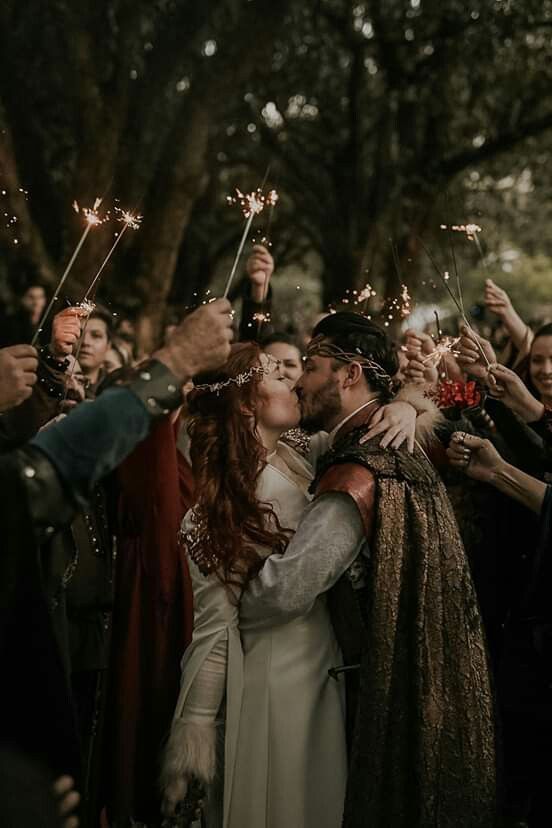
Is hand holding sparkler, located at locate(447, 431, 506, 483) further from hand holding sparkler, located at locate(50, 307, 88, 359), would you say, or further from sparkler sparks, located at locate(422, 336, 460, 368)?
hand holding sparkler, located at locate(50, 307, 88, 359)

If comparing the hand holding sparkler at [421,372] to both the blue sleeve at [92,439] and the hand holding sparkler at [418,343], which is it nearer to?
the hand holding sparkler at [418,343]

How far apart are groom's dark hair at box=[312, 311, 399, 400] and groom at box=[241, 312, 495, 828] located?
18.8 inches

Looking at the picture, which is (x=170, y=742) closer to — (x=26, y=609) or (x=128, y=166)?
(x=26, y=609)

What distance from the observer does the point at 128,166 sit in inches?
415

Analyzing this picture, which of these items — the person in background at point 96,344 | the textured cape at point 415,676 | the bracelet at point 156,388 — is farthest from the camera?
the person in background at point 96,344

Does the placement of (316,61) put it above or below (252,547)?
above

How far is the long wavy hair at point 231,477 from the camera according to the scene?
144 inches

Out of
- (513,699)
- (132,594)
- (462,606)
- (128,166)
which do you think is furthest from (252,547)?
(128,166)

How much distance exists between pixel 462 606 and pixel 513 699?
0.99m

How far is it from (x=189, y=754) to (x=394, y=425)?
140cm

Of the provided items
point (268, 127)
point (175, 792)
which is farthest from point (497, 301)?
point (268, 127)

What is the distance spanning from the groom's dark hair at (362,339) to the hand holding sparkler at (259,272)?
1.28 meters

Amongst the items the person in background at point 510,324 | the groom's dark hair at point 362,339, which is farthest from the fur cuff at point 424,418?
the person in background at point 510,324

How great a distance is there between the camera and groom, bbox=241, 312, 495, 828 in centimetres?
340
